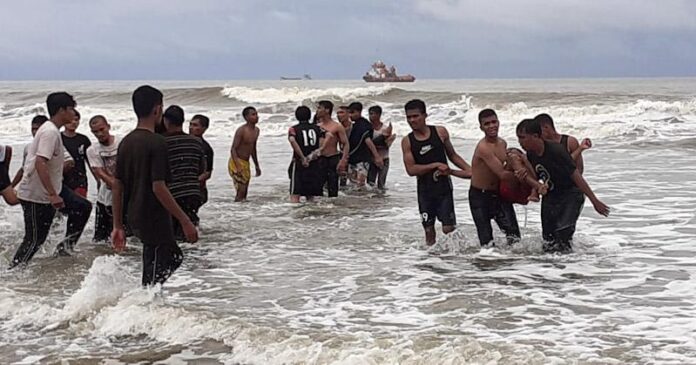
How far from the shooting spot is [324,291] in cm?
707

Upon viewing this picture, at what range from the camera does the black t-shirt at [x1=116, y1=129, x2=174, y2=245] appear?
17.4ft

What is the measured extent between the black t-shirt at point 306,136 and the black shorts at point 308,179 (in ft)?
0.83

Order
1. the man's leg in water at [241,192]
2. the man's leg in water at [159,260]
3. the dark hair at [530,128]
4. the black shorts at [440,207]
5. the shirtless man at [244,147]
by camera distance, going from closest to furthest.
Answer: the man's leg in water at [159,260] → the dark hair at [530,128] → the black shorts at [440,207] → the shirtless man at [244,147] → the man's leg in water at [241,192]

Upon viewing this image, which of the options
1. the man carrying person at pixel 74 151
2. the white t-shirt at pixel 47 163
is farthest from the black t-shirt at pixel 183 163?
the white t-shirt at pixel 47 163

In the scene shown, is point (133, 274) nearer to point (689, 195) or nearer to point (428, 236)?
point (428, 236)

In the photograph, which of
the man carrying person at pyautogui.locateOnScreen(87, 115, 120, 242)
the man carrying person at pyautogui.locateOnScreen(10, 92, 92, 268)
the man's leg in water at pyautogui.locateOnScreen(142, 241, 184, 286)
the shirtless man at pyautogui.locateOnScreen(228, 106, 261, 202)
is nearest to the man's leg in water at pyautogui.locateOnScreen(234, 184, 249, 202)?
the shirtless man at pyautogui.locateOnScreen(228, 106, 261, 202)

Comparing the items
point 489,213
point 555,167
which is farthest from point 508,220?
point 555,167

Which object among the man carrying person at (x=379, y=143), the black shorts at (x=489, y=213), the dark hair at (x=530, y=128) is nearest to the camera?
the dark hair at (x=530, y=128)

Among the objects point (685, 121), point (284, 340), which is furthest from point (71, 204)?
point (685, 121)

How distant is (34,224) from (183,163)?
172 cm

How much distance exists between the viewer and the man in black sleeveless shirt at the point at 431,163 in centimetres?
799

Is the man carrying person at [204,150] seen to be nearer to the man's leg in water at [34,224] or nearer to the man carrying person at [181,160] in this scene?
the man carrying person at [181,160]

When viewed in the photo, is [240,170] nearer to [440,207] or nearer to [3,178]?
[440,207]

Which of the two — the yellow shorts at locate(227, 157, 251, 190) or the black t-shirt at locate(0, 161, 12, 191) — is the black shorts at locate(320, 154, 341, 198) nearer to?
the yellow shorts at locate(227, 157, 251, 190)
